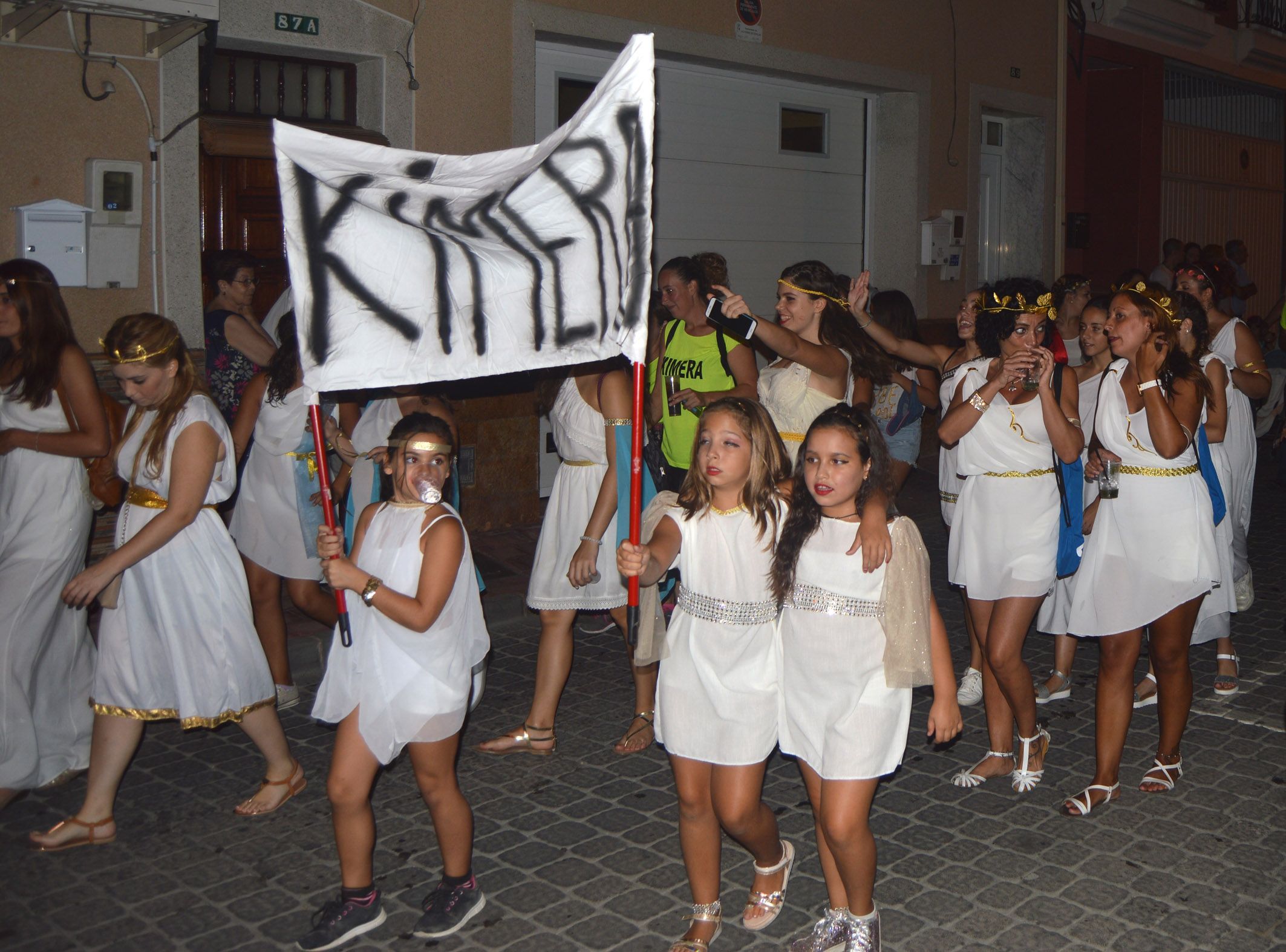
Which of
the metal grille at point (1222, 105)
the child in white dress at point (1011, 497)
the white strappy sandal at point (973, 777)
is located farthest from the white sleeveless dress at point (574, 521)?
the metal grille at point (1222, 105)

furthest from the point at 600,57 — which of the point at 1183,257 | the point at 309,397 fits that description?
the point at 1183,257

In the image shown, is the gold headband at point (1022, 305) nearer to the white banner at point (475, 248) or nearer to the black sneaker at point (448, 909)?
→ the white banner at point (475, 248)

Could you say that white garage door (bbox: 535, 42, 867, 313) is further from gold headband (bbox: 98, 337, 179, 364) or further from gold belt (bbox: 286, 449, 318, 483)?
gold headband (bbox: 98, 337, 179, 364)

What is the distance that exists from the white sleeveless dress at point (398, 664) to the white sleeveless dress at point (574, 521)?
1511 mm

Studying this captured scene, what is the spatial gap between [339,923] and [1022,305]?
3.32 meters

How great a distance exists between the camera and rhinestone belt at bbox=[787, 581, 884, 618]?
379cm

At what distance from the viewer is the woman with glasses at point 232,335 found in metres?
7.34

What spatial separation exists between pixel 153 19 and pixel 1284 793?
670cm

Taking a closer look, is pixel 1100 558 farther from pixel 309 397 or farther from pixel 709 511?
pixel 309 397

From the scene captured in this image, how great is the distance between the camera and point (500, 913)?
4199 millimetres

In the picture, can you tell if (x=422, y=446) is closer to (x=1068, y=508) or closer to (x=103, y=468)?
(x=103, y=468)

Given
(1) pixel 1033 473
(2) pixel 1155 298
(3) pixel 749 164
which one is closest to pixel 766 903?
(1) pixel 1033 473

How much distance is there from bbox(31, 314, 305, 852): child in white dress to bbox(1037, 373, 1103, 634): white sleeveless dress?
11.8 feet

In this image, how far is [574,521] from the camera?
222 inches
